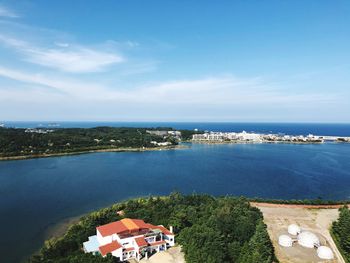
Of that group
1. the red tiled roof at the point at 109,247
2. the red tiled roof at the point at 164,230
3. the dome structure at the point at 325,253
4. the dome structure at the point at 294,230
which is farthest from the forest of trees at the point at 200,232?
the dome structure at the point at 325,253

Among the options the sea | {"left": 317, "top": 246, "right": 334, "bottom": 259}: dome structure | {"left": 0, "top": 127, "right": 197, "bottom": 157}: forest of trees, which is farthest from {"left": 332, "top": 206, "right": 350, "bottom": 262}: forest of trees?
{"left": 0, "top": 127, "right": 197, "bottom": 157}: forest of trees

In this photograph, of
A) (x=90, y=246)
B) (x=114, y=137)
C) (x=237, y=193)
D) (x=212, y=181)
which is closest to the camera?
(x=90, y=246)

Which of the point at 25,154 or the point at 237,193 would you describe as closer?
the point at 237,193

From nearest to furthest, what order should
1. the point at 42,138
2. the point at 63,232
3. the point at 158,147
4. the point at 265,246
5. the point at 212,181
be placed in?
1. the point at 265,246
2. the point at 63,232
3. the point at 212,181
4. the point at 42,138
5. the point at 158,147

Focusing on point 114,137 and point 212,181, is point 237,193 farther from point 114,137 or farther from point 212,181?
point 114,137

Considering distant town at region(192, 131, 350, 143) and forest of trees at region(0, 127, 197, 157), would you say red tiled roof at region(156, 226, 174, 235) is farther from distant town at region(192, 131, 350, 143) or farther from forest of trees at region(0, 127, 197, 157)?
distant town at region(192, 131, 350, 143)

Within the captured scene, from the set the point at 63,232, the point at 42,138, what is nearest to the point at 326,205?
the point at 63,232

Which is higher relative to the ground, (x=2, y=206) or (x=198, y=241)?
(x=198, y=241)

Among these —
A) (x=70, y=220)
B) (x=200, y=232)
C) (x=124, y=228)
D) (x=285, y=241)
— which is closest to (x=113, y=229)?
(x=124, y=228)
